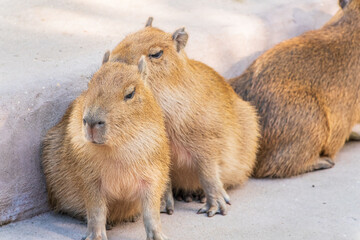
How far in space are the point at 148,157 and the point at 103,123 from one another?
1.28 ft

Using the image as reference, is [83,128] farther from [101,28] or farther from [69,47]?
[101,28]

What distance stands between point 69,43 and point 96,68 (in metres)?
0.57

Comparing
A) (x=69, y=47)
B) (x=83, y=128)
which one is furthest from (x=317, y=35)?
(x=83, y=128)

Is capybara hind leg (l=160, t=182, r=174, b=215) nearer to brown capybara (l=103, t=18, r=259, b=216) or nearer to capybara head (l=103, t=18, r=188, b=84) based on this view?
brown capybara (l=103, t=18, r=259, b=216)

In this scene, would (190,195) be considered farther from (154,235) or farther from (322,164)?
(322,164)

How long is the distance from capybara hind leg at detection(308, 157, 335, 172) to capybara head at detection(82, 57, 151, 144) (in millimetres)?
1885

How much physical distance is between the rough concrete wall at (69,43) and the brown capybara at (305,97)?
0.61 metres

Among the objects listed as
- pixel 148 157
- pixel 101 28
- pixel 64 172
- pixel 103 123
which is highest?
pixel 101 28

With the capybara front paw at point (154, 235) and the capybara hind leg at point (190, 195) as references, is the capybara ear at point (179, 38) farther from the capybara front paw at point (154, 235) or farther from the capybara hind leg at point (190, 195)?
the capybara front paw at point (154, 235)

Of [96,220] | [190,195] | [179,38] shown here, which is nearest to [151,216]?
[96,220]

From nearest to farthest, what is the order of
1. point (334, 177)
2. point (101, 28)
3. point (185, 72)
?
point (185, 72) → point (334, 177) → point (101, 28)

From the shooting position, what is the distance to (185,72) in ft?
12.9

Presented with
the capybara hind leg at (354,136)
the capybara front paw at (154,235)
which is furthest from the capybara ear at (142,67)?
the capybara hind leg at (354,136)

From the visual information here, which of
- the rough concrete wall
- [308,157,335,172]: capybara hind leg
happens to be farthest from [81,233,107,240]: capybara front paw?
[308,157,335,172]: capybara hind leg
